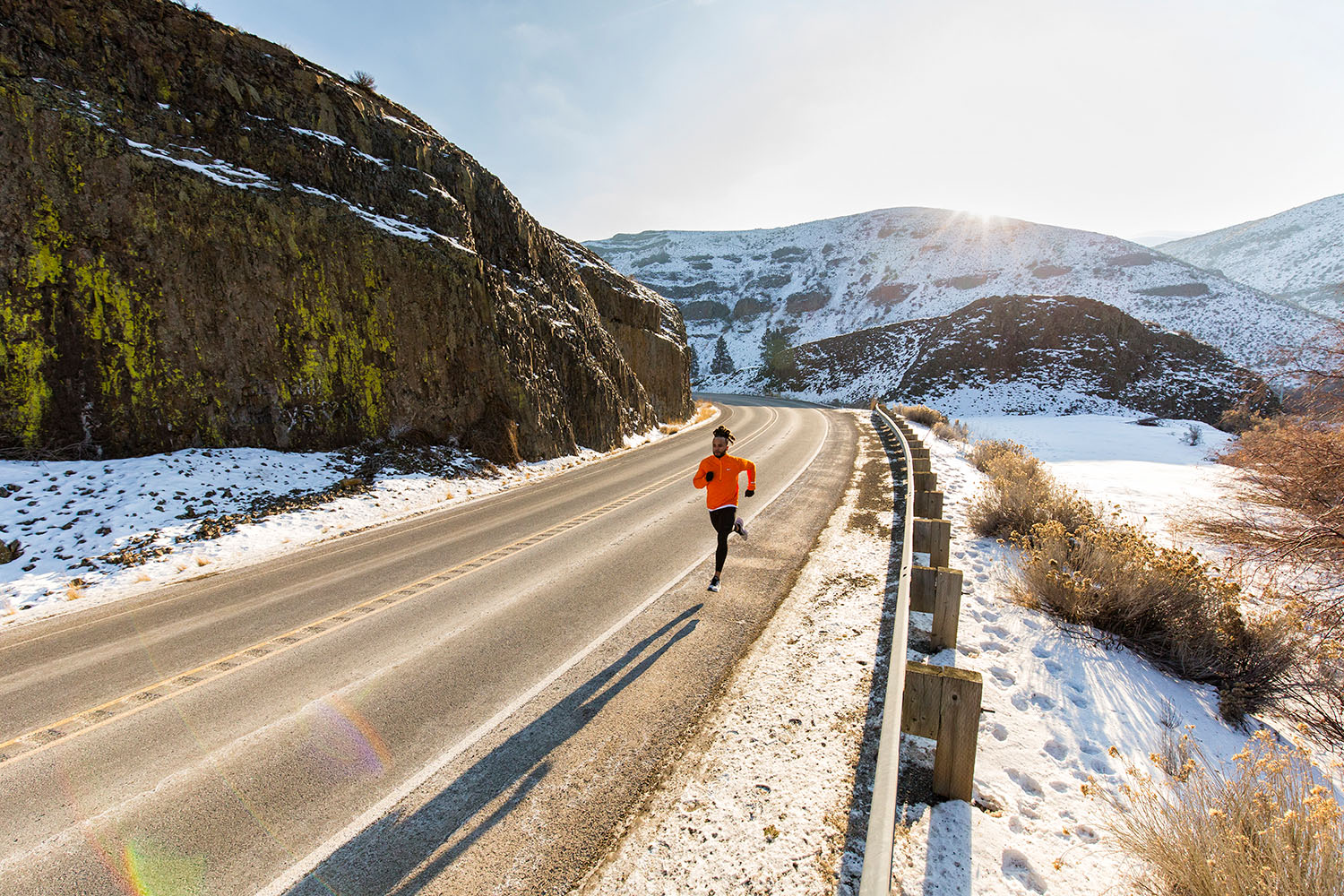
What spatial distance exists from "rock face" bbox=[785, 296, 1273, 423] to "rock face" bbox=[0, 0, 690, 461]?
1485 inches

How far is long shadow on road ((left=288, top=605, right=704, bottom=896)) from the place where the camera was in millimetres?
2805

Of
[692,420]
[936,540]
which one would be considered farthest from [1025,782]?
[692,420]

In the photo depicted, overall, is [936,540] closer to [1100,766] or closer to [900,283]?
[1100,766]

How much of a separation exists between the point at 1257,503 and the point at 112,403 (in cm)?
2186

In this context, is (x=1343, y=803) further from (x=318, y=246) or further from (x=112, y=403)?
(x=318, y=246)

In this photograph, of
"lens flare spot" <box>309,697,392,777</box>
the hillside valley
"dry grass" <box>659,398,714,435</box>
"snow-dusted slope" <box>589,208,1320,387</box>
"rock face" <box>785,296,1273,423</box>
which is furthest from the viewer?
"snow-dusted slope" <box>589,208,1320,387</box>

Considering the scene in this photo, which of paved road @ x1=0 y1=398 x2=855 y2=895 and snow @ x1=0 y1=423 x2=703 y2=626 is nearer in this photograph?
paved road @ x1=0 y1=398 x2=855 y2=895

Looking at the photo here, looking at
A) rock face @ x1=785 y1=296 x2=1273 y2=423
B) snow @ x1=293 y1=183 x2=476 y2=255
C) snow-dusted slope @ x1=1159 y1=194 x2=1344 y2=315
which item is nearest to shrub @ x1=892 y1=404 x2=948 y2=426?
rock face @ x1=785 y1=296 x2=1273 y2=423

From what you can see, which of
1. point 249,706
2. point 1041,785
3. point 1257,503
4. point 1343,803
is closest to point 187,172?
point 249,706

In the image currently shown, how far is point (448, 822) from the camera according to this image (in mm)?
3195

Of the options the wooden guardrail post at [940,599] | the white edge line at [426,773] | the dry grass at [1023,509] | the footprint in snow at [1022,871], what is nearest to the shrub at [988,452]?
the dry grass at [1023,509]

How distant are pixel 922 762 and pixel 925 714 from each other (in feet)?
2.30

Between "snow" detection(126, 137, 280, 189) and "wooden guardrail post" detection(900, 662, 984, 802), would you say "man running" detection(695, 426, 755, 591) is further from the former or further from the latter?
"snow" detection(126, 137, 280, 189)

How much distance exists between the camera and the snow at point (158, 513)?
24.2 ft
